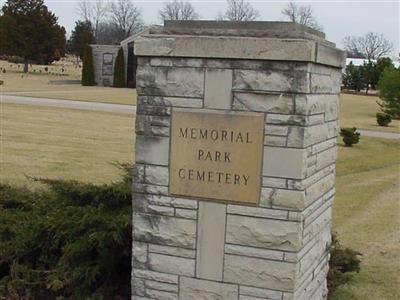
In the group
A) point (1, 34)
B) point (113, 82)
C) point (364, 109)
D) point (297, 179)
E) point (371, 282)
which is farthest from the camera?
point (1, 34)

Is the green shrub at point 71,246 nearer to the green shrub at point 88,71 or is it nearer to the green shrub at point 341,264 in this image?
the green shrub at point 341,264

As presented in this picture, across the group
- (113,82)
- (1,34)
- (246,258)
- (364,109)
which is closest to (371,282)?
(246,258)

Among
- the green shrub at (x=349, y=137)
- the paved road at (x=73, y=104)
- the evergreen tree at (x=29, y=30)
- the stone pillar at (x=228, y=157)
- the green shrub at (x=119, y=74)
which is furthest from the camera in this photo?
the evergreen tree at (x=29, y=30)

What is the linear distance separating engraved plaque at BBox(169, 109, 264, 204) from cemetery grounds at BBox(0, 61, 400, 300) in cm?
226

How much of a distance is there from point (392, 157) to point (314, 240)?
13666 mm

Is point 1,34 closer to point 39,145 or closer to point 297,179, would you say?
point 39,145

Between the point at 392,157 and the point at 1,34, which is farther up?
the point at 1,34

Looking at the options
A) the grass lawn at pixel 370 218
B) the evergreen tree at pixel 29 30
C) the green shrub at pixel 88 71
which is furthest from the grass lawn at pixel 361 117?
the evergreen tree at pixel 29 30

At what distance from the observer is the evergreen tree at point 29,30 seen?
169ft

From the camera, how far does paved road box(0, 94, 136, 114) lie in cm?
2494

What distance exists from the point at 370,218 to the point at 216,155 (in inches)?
231

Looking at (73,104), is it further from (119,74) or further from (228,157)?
(228,157)

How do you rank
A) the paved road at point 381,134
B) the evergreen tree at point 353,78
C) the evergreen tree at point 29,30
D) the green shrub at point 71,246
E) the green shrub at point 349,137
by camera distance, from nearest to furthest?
the green shrub at point 71,246 < the green shrub at point 349,137 < the paved road at point 381,134 < the evergreen tree at point 29,30 < the evergreen tree at point 353,78

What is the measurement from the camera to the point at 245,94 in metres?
3.97
